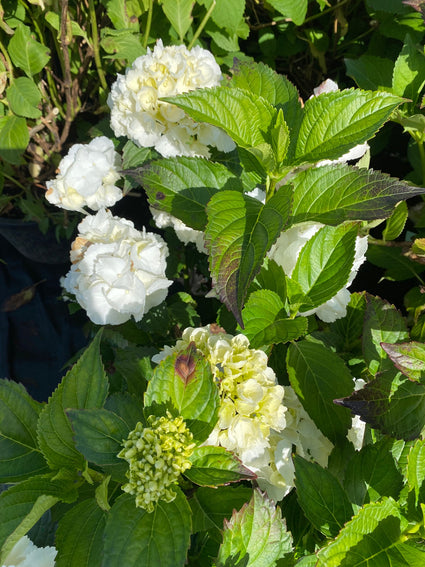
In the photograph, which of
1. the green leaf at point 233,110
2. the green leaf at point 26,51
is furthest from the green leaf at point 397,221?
the green leaf at point 26,51

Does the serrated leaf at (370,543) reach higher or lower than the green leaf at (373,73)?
lower

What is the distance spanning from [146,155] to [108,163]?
0.25 feet

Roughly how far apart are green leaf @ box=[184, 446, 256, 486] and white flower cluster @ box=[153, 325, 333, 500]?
37mm

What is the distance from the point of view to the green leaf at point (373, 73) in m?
1.11

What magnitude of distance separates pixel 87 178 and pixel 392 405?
0.66 m

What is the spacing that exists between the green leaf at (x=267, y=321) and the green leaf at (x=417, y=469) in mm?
204

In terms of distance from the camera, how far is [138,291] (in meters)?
0.84

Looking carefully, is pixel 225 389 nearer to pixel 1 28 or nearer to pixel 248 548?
pixel 248 548

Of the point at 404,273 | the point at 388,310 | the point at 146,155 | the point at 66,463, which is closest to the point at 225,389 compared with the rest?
the point at 66,463

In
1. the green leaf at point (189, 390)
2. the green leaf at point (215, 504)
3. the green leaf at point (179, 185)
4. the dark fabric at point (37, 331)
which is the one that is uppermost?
the green leaf at point (179, 185)

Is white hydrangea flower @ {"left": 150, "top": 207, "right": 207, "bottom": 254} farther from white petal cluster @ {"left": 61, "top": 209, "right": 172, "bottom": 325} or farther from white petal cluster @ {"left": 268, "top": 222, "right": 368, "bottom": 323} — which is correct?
white petal cluster @ {"left": 268, "top": 222, "right": 368, "bottom": 323}

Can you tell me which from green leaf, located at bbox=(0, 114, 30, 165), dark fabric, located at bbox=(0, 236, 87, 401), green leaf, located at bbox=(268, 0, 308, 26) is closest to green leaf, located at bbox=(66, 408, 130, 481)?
green leaf, located at bbox=(0, 114, 30, 165)

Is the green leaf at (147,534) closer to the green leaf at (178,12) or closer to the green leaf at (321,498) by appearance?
the green leaf at (321,498)

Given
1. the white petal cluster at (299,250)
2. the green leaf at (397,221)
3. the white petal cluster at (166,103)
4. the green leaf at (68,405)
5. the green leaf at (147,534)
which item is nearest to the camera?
the green leaf at (147,534)
